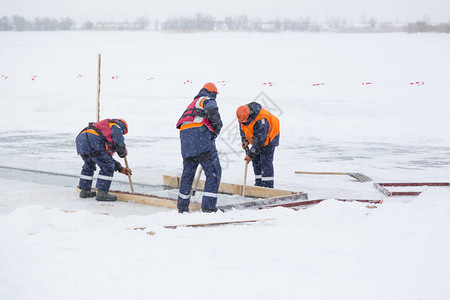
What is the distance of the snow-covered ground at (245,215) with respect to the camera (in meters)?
4.20

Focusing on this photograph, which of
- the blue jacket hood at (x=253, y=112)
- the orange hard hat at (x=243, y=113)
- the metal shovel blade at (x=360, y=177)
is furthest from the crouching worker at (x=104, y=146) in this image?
the metal shovel blade at (x=360, y=177)


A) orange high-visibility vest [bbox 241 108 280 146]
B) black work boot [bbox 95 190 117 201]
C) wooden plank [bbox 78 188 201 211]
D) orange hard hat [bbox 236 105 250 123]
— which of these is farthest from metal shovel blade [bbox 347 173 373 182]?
black work boot [bbox 95 190 117 201]

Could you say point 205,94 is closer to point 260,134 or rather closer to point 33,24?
point 260,134

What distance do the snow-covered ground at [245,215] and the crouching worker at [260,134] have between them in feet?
2.55

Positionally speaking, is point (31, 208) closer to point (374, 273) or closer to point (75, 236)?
point (75, 236)

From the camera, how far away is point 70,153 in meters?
12.5

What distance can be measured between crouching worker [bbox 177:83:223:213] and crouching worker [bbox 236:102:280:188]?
1.29m

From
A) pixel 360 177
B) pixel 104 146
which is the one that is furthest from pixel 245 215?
pixel 360 177

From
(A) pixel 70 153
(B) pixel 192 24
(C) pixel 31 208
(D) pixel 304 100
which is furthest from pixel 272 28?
(C) pixel 31 208

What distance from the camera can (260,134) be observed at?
8219 millimetres

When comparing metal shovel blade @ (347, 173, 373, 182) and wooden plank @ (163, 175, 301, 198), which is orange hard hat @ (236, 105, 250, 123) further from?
metal shovel blade @ (347, 173, 373, 182)

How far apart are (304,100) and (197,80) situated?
10709 mm

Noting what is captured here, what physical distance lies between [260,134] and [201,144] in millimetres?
1654

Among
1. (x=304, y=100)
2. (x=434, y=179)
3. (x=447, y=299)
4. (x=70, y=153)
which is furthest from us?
(x=304, y=100)
